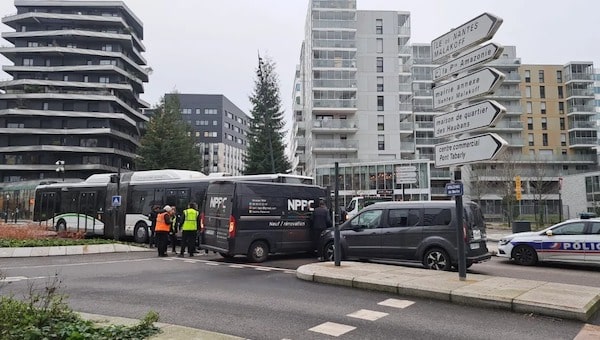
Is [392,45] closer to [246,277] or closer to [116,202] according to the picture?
[116,202]

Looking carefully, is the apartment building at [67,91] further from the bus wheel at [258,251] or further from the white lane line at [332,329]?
the white lane line at [332,329]

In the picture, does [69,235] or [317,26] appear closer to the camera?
[69,235]

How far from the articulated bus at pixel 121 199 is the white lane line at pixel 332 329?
12425 mm

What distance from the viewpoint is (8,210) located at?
36.6 meters

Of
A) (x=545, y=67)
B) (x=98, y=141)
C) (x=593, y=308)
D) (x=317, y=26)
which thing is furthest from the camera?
(x=545, y=67)

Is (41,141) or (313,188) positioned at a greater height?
(41,141)

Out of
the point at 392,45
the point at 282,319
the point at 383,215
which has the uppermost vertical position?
the point at 392,45

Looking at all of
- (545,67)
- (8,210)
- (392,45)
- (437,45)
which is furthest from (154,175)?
(545,67)

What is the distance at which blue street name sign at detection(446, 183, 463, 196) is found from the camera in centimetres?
930

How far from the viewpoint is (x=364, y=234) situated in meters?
12.7

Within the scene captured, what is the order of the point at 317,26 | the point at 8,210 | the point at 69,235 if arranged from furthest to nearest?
the point at 317,26, the point at 8,210, the point at 69,235

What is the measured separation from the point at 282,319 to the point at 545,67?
87.4 meters

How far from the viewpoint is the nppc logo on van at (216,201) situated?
13734 millimetres

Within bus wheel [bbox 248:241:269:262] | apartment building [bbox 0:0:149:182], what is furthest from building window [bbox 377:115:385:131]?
bus wheel [bbox 248:241:269:262]
